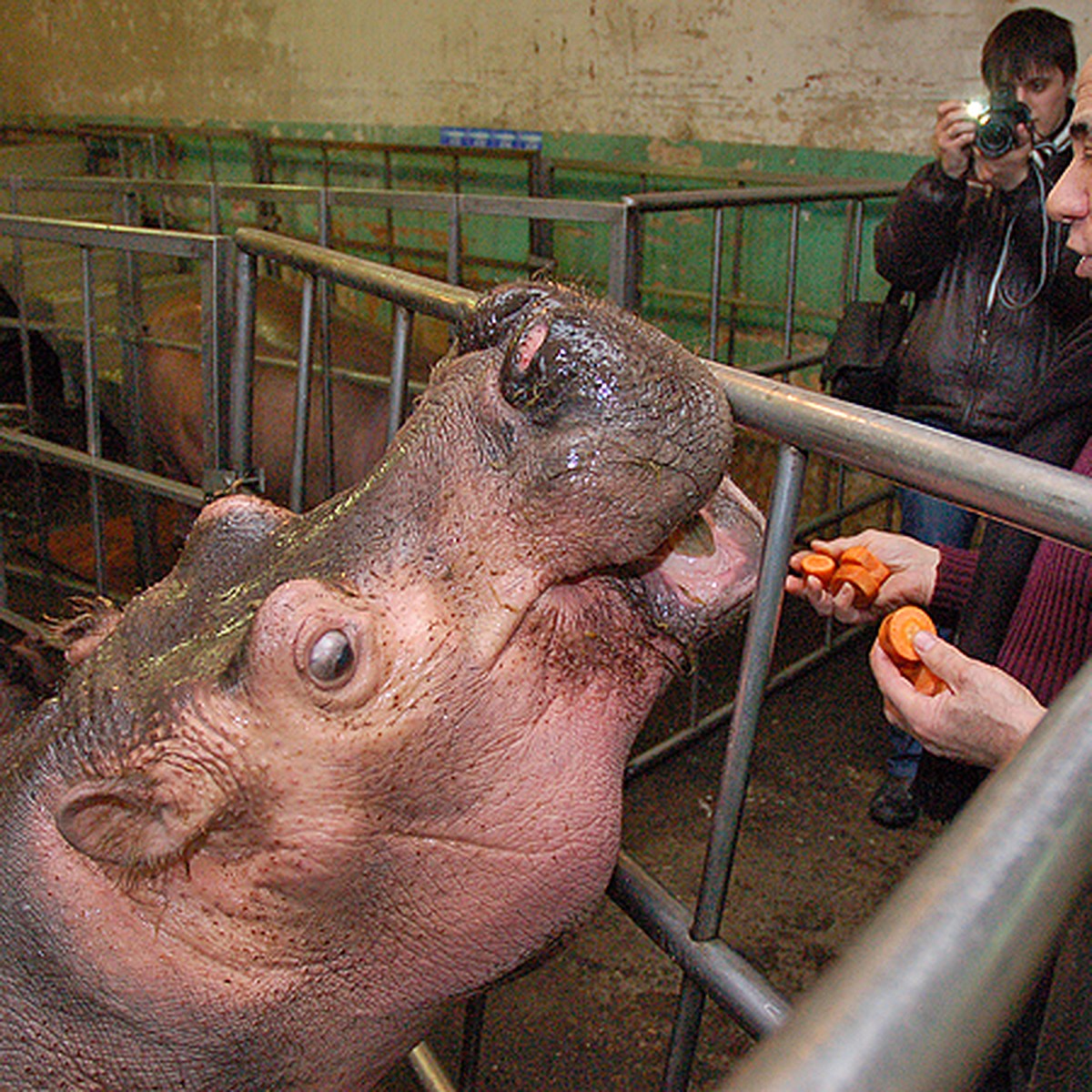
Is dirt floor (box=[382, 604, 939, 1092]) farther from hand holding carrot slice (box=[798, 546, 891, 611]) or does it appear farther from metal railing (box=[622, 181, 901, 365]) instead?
metal railing (box=[622, 181, 901, 365])

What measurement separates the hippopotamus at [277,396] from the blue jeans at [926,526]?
184 cm

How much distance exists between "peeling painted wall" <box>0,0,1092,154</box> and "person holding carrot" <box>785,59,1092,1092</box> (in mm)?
3624

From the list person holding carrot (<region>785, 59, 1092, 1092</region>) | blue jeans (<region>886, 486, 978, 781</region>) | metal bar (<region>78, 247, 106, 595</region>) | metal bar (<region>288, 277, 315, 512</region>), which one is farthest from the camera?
blue jeans (<region>886, 486, 978, 781</region>)

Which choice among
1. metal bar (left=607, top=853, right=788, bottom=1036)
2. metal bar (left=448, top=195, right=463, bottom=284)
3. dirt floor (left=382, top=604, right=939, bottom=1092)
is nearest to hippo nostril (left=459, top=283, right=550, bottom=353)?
metal bar (left=607, top=853, right=788, bottom=1036)

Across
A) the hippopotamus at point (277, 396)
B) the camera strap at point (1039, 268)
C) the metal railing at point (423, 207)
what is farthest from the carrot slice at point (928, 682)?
the hippopotamus at point (277, 396)

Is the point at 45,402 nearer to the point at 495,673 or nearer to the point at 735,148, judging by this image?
the point at 735,148

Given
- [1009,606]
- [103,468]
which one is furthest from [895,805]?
[103,468]

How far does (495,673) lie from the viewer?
1052mm

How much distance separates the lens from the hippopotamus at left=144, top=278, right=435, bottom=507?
4.20 m

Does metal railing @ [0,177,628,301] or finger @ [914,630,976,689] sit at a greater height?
metal railing @ [0,177,628,301]

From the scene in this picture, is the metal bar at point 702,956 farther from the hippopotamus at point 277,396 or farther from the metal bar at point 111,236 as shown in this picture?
the hippopotamus at point 277,396

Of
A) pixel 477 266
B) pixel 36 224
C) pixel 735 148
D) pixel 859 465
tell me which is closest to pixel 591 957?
pixel 859 465

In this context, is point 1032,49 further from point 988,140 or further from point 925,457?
point 925,457

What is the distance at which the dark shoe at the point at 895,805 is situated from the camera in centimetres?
352
